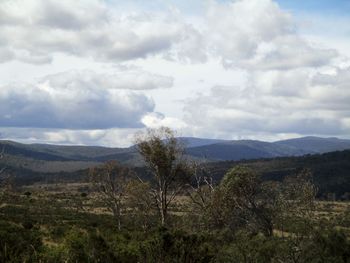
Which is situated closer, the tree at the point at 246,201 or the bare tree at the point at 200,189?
the bare tree at the point at 200,189

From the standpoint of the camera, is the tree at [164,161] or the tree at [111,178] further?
the tree at [111,178]

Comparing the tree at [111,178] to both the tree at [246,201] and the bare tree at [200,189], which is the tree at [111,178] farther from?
the tree at [246,201]

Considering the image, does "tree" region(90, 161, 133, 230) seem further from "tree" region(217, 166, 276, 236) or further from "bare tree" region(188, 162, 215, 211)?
"tree" region(217, 166, 276, 236)

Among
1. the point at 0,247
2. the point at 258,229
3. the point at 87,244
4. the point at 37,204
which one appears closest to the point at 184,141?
the point at 258,229

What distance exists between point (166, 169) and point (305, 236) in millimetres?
17643

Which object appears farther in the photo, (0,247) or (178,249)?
(178,249)

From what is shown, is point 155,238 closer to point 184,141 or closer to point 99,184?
point 184,141

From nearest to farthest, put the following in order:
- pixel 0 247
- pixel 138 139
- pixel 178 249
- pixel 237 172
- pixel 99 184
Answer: pixel 0 247, pixel 178 249, pixel 138 139, pixel 237 172, pixel 99 184

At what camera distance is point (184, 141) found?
155 ft

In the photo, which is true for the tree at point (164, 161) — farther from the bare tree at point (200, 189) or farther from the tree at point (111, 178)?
the tree at point (111, 178)

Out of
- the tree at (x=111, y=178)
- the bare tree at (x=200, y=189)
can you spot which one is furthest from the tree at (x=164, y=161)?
the tree at (x=111, y=178)

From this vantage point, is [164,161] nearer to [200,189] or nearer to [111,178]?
[200,189]

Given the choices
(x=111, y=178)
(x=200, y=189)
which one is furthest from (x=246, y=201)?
(x=111, y=178)

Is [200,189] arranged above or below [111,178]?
above
